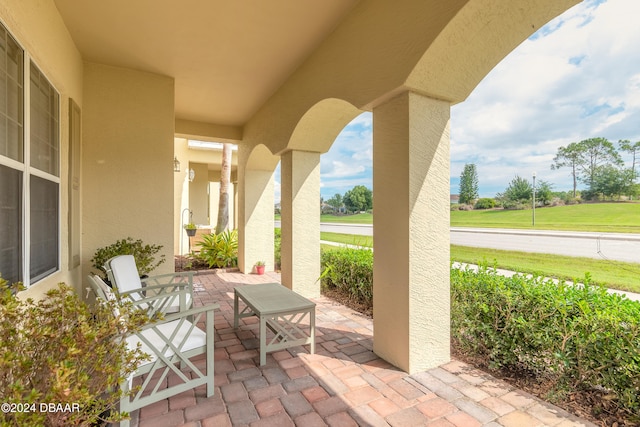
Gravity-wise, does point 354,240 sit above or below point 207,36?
below

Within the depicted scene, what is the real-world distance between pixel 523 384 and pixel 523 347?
318 millimetres

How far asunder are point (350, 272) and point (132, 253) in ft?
11.9

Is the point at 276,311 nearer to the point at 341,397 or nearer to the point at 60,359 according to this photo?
the point at 341,397

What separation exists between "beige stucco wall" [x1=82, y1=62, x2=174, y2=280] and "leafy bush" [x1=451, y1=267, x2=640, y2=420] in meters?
4.84

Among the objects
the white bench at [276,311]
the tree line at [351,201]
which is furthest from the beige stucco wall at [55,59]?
the tree line at [351,201]

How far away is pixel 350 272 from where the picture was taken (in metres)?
5.39

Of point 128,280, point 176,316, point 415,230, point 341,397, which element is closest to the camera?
point 176,316

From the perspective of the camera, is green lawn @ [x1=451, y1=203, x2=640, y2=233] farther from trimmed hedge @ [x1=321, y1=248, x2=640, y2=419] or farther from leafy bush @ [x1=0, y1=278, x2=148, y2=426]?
leafy bush @ [x1=0, y1=278, x2=148, y2=426]

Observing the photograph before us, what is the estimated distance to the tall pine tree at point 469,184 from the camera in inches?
353

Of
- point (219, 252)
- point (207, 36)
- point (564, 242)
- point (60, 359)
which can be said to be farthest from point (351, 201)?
point (60, 359)

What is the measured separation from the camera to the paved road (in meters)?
6.46

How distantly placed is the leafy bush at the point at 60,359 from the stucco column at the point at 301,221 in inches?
154

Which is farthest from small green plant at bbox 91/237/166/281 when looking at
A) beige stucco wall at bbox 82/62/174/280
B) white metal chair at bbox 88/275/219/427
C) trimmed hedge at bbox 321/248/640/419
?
trimmed hedge at bbox 321/248/640/419

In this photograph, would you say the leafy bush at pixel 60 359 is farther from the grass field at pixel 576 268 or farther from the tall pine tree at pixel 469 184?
the tall pine tree at pixel 469 184
